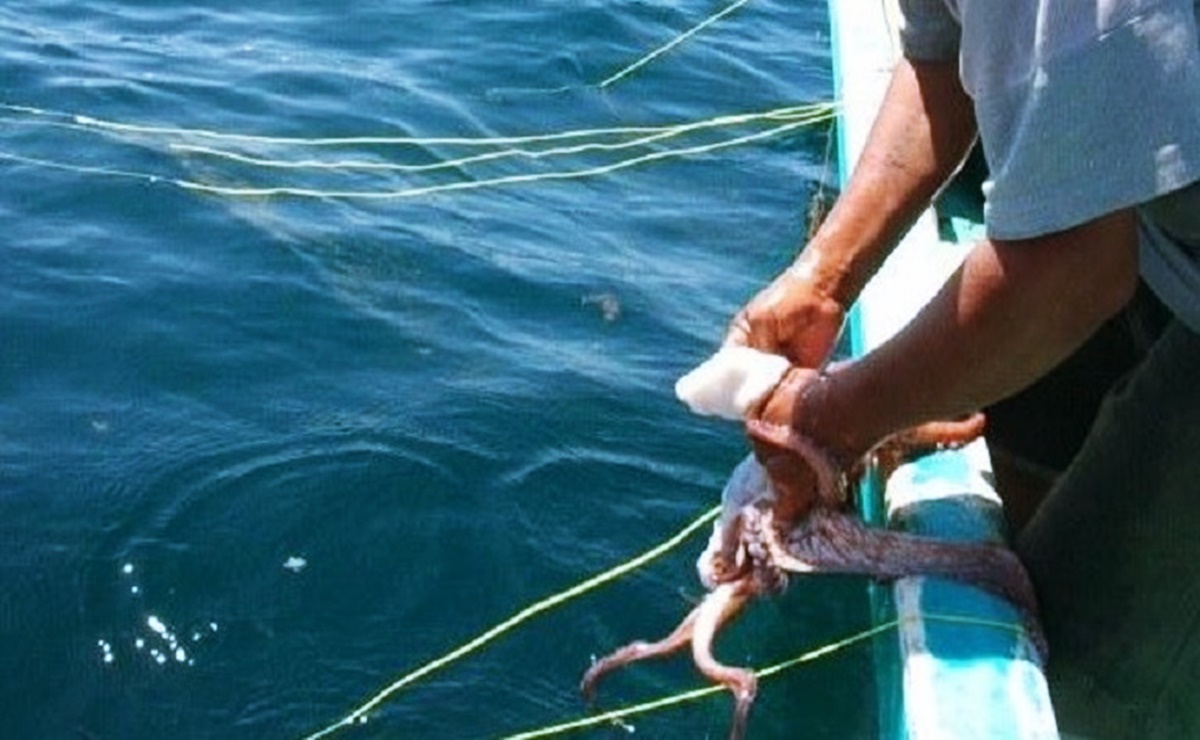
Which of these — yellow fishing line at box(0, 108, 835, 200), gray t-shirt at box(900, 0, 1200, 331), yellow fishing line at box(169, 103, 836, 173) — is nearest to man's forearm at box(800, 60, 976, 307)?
gray t-shirt at box(900, 0, 1200, 331)

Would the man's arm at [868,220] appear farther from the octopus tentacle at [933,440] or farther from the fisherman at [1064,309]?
the octopus tentacle at [933,440]

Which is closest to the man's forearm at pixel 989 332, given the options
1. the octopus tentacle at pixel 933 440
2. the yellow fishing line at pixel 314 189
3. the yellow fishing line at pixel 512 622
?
the octopus tentacle at pixel 933 440

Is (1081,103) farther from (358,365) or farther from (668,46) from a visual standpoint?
(668,46)

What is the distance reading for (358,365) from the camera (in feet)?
16.1

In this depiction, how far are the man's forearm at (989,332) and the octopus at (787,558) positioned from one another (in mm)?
221

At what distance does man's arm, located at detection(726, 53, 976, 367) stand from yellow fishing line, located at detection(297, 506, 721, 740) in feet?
3.49

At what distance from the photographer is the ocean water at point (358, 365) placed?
12.3 feet

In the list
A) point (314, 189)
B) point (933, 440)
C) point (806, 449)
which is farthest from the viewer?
point (314, 189)

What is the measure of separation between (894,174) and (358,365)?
247 centimetres

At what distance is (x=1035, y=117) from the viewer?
1961mm

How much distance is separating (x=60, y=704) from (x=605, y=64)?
4.74 metres

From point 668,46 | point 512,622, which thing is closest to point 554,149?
point 668,46

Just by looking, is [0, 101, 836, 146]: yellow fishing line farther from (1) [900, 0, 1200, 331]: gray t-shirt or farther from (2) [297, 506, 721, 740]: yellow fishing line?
(1) [900, 0, 1200, 331]: gray t-shirt

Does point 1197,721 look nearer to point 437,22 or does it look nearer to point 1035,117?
point 1035,117
